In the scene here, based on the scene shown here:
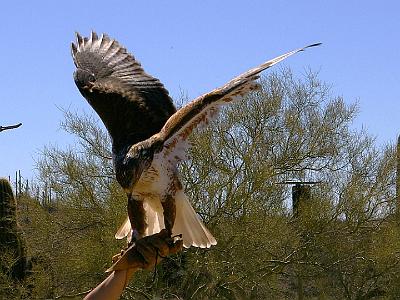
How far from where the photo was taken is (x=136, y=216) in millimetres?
4156

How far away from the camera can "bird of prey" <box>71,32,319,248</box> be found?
404 centimetres

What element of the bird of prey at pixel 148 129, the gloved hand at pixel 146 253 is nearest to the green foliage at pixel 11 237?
the bird of prey at pixel 148 129

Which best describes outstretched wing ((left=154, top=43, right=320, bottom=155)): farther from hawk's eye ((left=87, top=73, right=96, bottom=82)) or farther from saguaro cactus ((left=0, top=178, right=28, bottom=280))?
saguaro cactus ((left=0, top=178, right=28, bottom=280))

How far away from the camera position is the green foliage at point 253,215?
1620 cm

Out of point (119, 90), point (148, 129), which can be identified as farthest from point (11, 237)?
point (148, 129)

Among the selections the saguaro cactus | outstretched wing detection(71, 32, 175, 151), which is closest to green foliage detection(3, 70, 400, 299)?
the saguaro cactus

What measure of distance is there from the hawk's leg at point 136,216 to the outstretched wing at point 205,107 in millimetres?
268

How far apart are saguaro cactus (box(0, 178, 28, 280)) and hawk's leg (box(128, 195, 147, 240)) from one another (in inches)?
518

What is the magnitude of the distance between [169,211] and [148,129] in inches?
25.1

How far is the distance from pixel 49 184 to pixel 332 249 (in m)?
5.62

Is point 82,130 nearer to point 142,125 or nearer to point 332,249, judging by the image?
point 332,249

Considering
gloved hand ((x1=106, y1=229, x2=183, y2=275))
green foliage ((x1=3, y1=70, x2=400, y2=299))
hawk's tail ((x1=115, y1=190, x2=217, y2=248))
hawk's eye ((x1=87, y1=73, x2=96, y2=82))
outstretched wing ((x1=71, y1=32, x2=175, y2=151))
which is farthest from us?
green foliage ((x1=3, y1=70, x2=400, y2=299))

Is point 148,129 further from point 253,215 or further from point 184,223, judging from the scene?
point 253,215

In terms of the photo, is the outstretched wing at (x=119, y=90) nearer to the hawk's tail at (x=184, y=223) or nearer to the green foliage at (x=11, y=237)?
the hawk's tail at (x=184, y=223)
